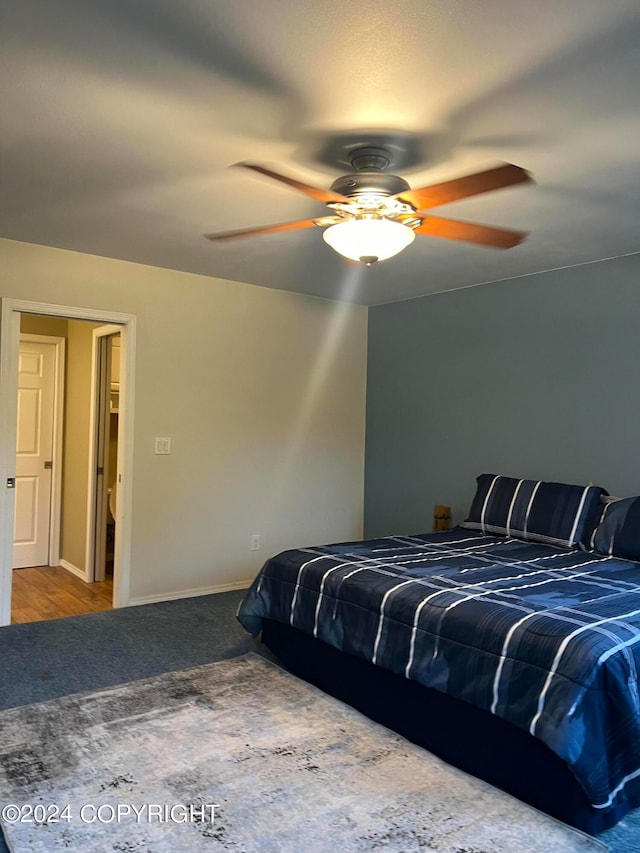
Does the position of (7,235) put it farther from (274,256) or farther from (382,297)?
(382,297)

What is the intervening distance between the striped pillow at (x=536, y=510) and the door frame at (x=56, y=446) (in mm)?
3505

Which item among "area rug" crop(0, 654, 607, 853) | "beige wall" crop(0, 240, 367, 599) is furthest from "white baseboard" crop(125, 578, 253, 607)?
"area rug" crop(0, 654, 607, 853)

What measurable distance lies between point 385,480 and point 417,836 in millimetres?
3663

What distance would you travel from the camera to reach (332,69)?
6.47 feet

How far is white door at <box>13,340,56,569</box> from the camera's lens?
564cm

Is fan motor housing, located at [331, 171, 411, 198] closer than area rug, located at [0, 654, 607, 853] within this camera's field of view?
No

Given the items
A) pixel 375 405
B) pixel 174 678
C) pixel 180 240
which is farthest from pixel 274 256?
pixel 174 678

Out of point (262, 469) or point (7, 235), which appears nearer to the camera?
point (7, 235)

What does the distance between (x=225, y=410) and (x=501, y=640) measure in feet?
10.0

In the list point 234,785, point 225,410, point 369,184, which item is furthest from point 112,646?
point 369,184

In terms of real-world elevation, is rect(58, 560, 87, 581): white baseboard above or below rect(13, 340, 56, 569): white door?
below

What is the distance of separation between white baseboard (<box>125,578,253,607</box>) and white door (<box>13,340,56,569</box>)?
171 centimetres

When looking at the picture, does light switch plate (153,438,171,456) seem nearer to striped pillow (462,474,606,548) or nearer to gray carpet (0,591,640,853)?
gray carpet (0,591,640,853)

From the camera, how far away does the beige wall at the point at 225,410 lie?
14.6ft
